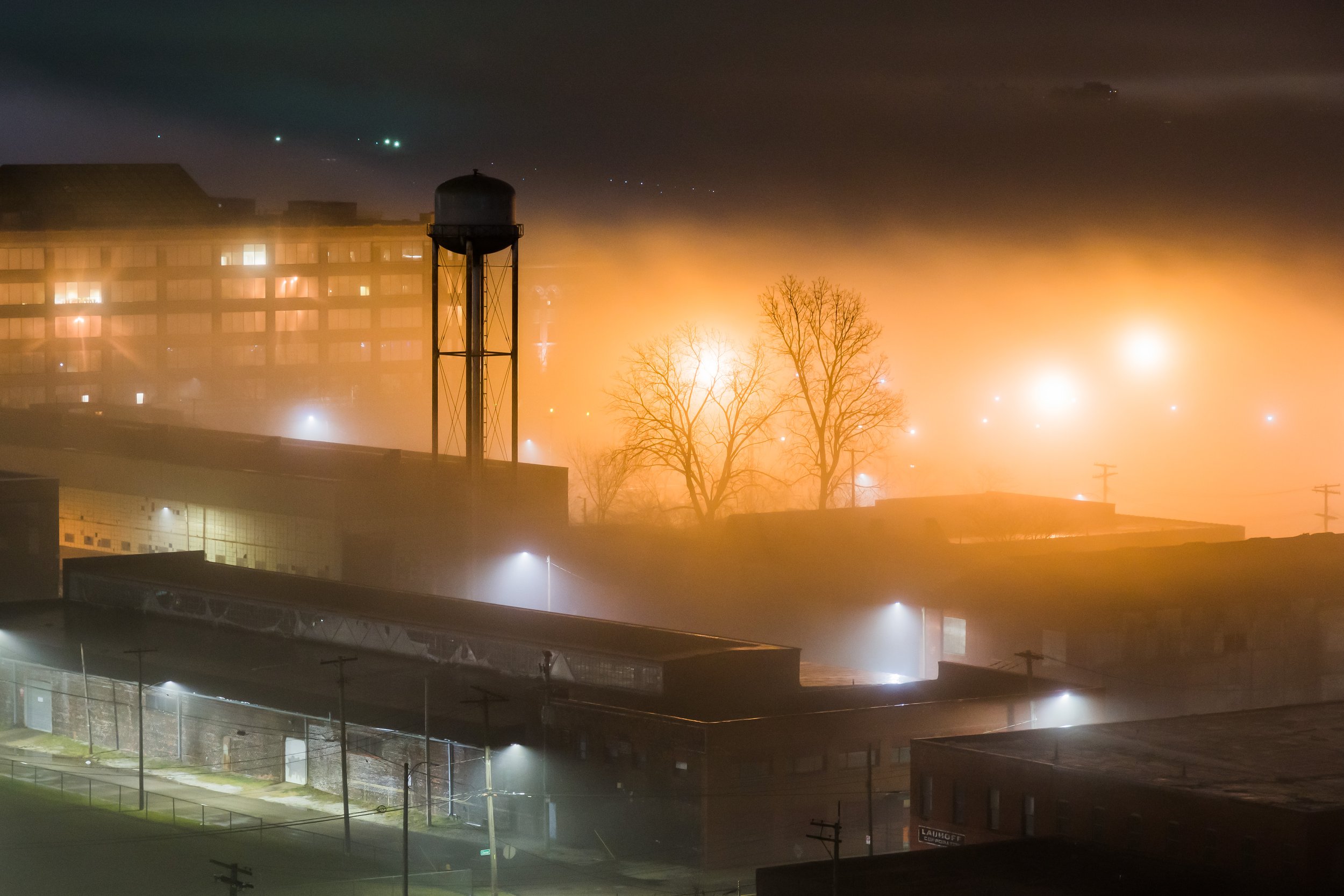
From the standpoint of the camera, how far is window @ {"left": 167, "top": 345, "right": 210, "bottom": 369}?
64.1 m

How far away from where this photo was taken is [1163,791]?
1850cm

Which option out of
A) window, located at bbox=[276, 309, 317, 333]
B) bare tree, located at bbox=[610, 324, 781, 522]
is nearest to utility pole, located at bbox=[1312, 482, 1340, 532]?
bare tree, located at bbox=[610, 324, 781, 522]

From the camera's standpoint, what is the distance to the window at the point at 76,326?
62656 mm

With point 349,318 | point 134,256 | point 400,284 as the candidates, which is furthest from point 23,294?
point 400,284

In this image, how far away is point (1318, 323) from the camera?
61656mm

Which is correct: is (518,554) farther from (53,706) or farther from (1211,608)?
(1211,608)

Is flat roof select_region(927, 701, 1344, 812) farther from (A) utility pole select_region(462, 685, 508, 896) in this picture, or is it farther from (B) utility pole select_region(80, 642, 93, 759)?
(B) utility pole select_region(80, 642, 93, 759)

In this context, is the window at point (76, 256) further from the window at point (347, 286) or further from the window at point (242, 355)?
the window at point (347, 286)

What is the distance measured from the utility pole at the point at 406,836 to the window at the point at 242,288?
44.9 meters

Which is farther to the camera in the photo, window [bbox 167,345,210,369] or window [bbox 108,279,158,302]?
window [bbox 167,345,210,369]

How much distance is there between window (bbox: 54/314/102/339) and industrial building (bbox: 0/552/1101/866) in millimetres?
35657

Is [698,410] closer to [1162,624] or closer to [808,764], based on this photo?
[1162,624]

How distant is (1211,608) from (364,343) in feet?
145

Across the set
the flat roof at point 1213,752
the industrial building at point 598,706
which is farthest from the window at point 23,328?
the flat roof at point 1213,752
